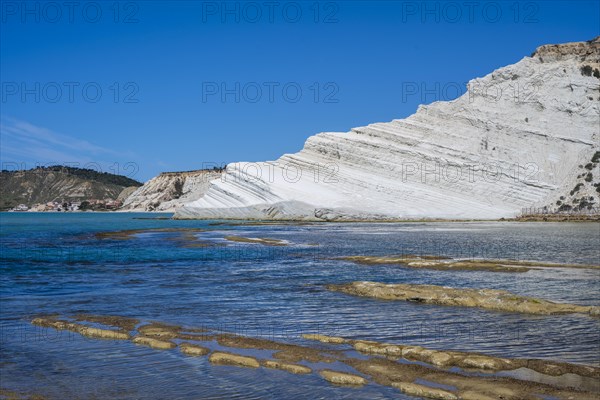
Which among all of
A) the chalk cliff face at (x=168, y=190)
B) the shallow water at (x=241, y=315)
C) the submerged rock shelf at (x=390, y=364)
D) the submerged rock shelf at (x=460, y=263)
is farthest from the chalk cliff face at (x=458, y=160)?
the chalk cliff face at (x=168, y=190)

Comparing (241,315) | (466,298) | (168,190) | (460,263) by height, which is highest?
(168,190)

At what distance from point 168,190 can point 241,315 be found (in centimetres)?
14161

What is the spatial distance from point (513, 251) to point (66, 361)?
21.0 metres

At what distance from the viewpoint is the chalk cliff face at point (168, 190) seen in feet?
463

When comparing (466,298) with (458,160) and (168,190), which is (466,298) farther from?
(168,190)

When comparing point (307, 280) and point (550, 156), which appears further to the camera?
point (550, 156)

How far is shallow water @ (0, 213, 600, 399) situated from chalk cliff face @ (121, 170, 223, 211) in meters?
112

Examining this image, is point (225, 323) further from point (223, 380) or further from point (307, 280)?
point (307, 280)

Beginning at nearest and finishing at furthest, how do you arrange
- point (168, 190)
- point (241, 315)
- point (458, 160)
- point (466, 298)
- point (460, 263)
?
1. point (241, 315)
2. point (466, 298)
3. point (460, 263)
4. point (458, 160)
5. point (168, 190)

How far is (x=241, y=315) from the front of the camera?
1162cm

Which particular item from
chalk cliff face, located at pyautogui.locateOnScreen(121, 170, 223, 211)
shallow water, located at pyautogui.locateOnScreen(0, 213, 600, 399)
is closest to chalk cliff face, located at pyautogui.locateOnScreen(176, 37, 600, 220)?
shallow water, located at pyautogui.locateOnScreen(0, 213, 600, 399)

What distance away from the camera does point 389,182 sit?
64.1m

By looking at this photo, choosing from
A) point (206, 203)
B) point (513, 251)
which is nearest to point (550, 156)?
point (206, 203)

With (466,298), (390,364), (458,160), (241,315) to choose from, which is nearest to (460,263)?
(466,298)
